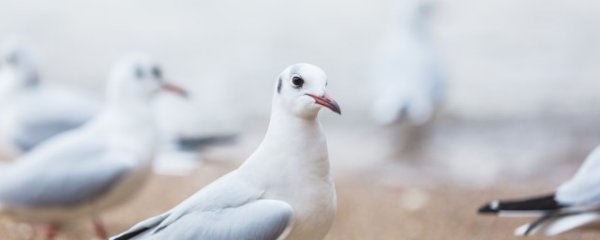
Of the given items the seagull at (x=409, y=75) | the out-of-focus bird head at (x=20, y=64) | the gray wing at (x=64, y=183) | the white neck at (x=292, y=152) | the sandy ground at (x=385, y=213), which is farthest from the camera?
the seagull at (x=409, y=75)

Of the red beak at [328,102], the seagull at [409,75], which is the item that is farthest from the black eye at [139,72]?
the seagull at [409,75]

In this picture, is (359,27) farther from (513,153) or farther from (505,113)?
(513,153)

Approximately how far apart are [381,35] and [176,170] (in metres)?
6.46

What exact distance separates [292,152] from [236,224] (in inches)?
9.6

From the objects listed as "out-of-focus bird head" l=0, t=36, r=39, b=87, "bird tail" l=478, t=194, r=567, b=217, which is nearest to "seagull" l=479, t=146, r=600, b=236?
"bird tail" l=478, t=194, r=567, b=217

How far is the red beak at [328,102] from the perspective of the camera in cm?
293

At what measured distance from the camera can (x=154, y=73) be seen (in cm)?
495

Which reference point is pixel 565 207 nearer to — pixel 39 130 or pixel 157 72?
pixel 157 72

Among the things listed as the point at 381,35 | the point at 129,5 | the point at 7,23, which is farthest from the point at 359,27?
the point at 7,23

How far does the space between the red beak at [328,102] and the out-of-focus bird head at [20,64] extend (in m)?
3.76

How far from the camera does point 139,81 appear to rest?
4906mm

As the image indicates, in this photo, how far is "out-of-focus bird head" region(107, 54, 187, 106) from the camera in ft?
15.9

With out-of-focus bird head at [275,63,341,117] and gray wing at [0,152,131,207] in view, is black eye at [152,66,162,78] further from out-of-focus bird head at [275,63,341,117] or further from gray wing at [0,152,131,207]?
out-of-focus bird head at [275,63,341,117]

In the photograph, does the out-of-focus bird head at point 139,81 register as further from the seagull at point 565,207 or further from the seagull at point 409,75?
the seagull at point 409,75
